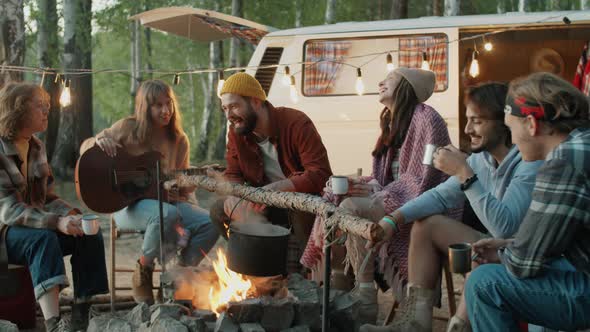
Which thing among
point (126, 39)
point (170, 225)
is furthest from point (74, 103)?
point (126, 39)

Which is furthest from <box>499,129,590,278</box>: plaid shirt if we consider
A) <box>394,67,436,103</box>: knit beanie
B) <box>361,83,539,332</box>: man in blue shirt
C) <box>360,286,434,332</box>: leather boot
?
<box>394,67,436,103</box>: knit beanie

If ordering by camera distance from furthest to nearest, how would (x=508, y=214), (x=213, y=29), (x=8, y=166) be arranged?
(x=213, y=29) → (x=8, y=166) → (x=508, y=214)

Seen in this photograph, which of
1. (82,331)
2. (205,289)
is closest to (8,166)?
(82,331)

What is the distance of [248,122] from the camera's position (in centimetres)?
470

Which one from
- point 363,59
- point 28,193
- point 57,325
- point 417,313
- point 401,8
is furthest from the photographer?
point 401,8

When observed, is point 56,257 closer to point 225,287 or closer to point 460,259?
point 225,287

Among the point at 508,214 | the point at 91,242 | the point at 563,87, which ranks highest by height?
the point at 563,87

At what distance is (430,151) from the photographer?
3424mm

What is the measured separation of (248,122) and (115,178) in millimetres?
942

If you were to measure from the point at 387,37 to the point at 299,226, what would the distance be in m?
3.74

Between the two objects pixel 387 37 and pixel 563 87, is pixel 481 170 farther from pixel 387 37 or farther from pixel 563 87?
pixel 387 37

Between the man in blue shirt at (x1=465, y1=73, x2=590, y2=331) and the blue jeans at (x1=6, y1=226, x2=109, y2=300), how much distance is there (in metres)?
2.39

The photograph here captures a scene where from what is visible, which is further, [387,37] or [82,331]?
[387,37]

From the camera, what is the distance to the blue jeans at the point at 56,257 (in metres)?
4.12
